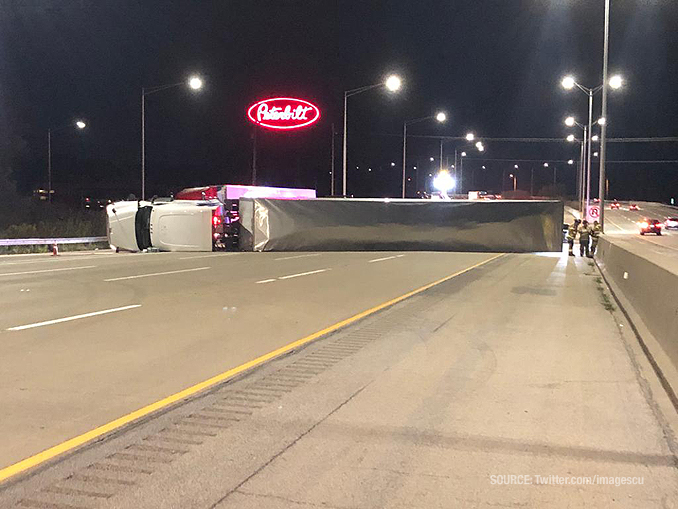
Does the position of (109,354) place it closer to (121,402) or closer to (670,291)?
(121,402)

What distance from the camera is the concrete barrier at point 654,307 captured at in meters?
8.45

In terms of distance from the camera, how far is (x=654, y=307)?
1043 cm

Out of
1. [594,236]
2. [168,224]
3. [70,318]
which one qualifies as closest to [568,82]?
[594,236]

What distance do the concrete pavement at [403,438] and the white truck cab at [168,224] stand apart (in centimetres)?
2022

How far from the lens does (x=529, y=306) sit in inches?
546

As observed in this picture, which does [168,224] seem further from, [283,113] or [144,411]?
[144,411]

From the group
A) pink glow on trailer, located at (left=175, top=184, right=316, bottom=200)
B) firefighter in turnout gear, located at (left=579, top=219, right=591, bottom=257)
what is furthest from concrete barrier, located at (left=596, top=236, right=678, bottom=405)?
pink glow on trailer, located at (left=175, top=184, right=316, bottom=200)

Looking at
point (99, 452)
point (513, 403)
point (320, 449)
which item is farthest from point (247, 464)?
point (513, 403)

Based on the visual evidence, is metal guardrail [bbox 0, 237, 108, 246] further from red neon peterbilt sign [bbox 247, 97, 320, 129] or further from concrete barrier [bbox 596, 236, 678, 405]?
concrete barrier [bbox 596, 236, 678, 405]

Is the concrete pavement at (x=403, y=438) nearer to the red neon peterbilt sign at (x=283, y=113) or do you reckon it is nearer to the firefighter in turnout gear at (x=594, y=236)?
the firefighter in turnout gear at (x=594, y=236)

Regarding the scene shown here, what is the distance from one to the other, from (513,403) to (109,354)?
4964 millimetres

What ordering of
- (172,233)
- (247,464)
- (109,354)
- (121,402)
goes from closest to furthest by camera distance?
(247,464), (121,402), (109,354), (172,233)

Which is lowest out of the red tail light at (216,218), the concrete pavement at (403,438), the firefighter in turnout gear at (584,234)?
the concrete pavement at (403,438)

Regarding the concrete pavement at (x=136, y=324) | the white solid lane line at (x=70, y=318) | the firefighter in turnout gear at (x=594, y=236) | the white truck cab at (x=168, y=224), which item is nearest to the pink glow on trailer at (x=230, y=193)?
the white truck cab at (x=168, y=224)
